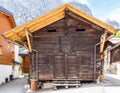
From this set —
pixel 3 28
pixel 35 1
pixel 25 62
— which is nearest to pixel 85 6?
pixel 35 1

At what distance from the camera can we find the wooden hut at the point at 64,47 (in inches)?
722

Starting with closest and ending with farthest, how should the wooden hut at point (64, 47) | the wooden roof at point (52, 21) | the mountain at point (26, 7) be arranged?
the wooden roof at point (52, 21) → the wooden hut at point (64, 47) → the mountain at point (26, 7)

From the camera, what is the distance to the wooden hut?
18328 millimetres

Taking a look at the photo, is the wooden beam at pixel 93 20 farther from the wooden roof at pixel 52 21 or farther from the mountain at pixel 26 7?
the mountain at pixel 26 7

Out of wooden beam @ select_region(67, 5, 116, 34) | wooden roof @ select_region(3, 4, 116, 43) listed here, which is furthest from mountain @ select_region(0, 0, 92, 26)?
wooden beam @ select_region(67, 5, 116, 34)

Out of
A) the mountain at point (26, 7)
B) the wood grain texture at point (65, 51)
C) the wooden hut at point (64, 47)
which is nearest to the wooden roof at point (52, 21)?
the wooden hut at point (64, 47)

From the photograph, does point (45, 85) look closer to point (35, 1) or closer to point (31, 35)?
point (31, 35)

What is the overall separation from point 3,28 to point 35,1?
13984 cm

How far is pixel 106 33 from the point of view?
1788 cm

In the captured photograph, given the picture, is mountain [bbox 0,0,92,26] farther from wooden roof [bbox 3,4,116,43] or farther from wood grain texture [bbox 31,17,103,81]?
wooden roof [bbox 3,4,116,43]

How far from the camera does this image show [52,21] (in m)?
18.4

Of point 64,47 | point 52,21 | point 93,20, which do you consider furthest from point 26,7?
point 93,20

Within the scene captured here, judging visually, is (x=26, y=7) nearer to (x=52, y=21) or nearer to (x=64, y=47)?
(x=52, y=21)

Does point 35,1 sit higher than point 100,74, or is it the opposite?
point 35,1
